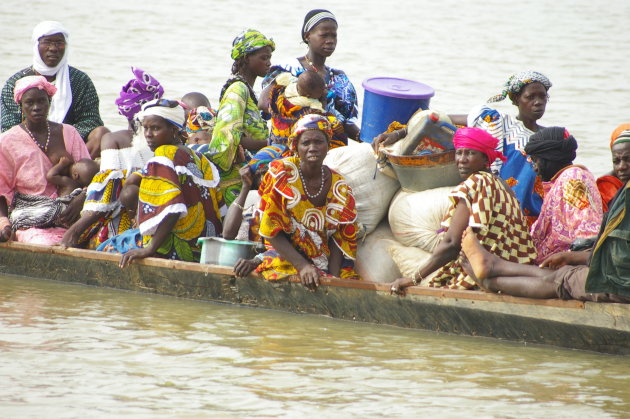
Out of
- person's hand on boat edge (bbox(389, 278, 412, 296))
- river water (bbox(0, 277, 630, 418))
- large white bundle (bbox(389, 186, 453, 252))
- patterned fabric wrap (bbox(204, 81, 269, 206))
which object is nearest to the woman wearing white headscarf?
patterned fabric wrap (bbox(204, 81, 269, 206))

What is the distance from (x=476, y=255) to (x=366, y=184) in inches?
44.1

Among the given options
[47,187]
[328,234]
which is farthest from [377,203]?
[47,187]

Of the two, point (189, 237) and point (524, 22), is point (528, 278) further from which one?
point (524, 22)

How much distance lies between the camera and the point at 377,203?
6.30 metres

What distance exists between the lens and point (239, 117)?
6926 millimetres

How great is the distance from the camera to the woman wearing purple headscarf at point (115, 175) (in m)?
6.85

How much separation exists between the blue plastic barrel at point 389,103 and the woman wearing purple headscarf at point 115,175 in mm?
1479

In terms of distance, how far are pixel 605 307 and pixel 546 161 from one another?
121 centimetres

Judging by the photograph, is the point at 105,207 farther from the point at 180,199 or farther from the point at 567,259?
the point at 567,259

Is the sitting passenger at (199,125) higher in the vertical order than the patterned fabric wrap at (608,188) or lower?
higher

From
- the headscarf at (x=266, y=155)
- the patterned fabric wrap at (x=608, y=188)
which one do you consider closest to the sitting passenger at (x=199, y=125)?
the headscarf at (x=266, y=155)

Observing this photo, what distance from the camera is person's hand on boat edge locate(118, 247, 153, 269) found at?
21.8 feet

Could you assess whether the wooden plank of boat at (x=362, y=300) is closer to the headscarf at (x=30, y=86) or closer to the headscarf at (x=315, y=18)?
the headscarf at (x=30, y=86)

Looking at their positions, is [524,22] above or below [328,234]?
above
